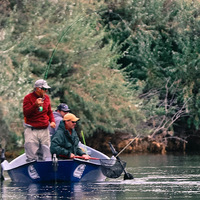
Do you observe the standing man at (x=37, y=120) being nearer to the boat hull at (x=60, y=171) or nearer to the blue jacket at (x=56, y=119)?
the boat hull at (x=60, y=171)

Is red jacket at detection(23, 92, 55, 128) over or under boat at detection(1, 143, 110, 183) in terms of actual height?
over

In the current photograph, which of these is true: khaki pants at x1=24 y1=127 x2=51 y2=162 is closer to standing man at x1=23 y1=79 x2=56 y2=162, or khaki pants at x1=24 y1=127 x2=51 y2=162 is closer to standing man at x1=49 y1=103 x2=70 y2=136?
standing man at x1=23 y1=79 x2=56 y2=162

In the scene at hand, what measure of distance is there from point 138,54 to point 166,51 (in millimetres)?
1231

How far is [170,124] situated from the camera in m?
30.9

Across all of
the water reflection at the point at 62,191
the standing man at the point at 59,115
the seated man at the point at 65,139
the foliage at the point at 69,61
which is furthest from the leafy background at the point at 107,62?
the water reflection at the point at 62,191

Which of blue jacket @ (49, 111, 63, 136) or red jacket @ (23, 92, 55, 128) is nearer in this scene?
red jacket @ (23, 92, 55, 128)

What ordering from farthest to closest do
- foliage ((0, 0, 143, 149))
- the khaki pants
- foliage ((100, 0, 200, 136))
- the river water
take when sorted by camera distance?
foliage ((100, 0, 200, 136)) < foliage ((0, 0, 143, 149)) < the khaki pants < the river water

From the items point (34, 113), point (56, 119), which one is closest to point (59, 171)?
point (34, 113)

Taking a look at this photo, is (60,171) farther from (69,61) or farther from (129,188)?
(69,61)

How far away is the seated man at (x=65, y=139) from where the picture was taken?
1639cm

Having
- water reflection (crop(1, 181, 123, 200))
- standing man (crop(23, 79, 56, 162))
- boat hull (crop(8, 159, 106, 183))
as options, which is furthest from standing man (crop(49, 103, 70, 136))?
water reflection (crop(1, 181, 123, 200))

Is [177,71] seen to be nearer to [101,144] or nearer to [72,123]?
[101,144]

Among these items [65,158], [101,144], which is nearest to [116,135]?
[101,144]

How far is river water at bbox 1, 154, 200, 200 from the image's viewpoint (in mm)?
14227
